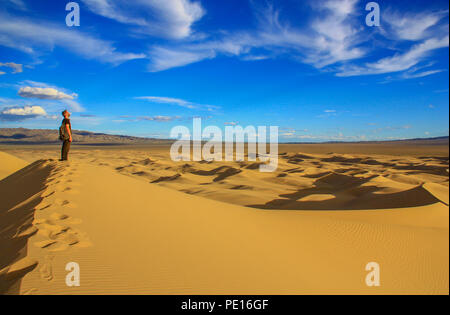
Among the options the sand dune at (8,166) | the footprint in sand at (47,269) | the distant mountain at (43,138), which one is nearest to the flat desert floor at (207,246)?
the footprint in sand at (47,269)

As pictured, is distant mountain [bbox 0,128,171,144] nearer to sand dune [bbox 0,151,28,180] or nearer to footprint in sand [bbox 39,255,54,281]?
sand dune [bbox 0,151,28,180]

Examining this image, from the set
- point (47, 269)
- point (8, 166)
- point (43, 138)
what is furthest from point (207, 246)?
point (43, 138)

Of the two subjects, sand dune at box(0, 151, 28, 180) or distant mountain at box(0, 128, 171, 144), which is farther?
distant mountain at box(0, 128, 171, 144)

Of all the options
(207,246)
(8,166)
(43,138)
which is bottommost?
(207,246)

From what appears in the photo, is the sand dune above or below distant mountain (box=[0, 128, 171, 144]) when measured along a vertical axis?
below

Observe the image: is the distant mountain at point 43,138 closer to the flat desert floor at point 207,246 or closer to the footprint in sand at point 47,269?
the flat desert floor at point 207,246

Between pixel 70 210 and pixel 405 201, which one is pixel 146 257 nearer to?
pixel 70 210

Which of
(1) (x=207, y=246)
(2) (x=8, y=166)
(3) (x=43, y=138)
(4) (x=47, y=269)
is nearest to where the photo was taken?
(4) (x=47, y=269)

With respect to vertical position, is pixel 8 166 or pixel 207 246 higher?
pixel 8 166

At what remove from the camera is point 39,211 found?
364 centimetres

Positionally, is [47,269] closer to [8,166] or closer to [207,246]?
[207,246]

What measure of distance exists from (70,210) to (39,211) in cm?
40

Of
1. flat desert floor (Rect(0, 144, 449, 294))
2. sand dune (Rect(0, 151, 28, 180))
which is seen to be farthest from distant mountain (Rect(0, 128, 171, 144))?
flat desert floor (Rect(0, 144, 449, 294))

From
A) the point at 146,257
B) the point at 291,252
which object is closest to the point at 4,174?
the point at 146,257
